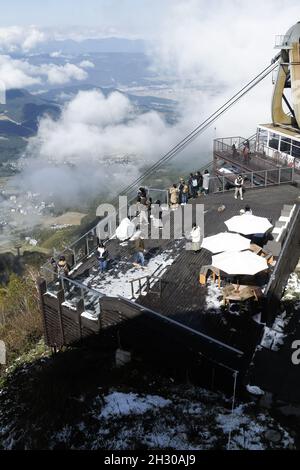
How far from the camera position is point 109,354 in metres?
14.9

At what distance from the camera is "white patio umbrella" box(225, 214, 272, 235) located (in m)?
17.7

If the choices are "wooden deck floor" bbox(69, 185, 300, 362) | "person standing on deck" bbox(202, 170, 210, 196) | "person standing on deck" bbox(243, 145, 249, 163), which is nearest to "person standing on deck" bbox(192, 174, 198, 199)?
"person standing on deck" bbox(202, 170, 210, 196)

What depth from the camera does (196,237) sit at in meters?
18.2

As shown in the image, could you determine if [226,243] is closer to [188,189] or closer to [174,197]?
[174,197]

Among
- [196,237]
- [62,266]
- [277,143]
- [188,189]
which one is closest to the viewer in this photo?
[62,266]

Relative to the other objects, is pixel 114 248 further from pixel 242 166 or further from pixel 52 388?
pixel 242 166

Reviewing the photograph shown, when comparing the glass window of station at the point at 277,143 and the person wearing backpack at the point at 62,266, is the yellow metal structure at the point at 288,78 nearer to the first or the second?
the glass window of station at the point at 277,143

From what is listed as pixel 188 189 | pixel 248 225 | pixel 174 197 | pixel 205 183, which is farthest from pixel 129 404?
pixel 205 183

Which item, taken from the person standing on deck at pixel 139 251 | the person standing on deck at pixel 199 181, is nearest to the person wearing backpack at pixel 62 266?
the person standing on deck at pixel 139 251

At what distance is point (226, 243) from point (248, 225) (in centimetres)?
227

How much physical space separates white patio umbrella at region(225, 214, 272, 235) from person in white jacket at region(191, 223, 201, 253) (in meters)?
1.40

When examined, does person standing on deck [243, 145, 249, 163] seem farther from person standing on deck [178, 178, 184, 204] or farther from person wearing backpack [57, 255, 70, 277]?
person wearing backpack [57, 255, 70, 277]
